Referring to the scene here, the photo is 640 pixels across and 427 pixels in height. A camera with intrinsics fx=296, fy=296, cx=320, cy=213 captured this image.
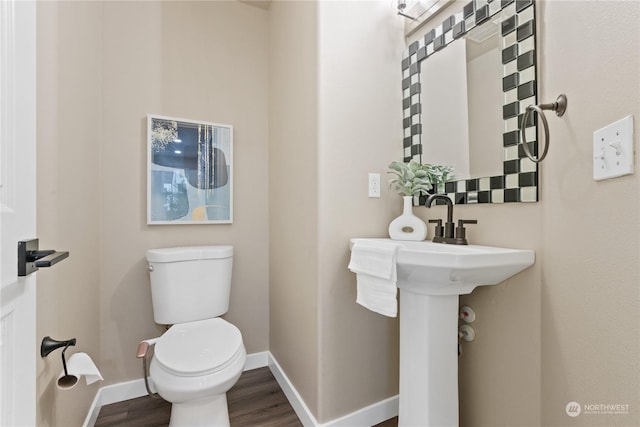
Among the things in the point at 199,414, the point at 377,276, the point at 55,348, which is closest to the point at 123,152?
the point at 55,348

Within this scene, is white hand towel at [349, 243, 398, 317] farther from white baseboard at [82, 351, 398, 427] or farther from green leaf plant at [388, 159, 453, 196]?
white baseboard at [82, 351, 398, 427]

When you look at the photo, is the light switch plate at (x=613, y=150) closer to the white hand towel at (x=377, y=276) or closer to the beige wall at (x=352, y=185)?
the white hand towel at (x=377, y=276)

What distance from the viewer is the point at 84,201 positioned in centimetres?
137

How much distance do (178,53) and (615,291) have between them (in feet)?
7.54

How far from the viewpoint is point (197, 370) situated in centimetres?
120

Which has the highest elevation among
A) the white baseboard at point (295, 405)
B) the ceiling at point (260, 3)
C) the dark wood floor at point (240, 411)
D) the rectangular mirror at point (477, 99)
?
the ceiling at point (260, 3)

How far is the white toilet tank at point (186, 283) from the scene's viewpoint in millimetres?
1602

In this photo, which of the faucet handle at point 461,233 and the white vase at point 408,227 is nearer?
the faucet handle at point 461,233

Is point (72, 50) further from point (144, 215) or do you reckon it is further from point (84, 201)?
point (144, 215)

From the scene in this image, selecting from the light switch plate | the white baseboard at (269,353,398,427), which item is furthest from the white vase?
the white baseboard at (269,353,398,427)

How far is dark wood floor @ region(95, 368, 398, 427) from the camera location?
59.2 inches

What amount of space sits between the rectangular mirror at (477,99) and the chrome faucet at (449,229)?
0.10 metres

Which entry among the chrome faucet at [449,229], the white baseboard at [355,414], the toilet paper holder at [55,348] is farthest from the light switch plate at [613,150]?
the toilet paper holder at [55,348]

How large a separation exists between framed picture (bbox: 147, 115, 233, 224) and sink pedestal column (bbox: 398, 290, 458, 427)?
1.33 meters
